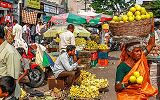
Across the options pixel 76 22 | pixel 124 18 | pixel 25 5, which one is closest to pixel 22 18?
pixel 25 5

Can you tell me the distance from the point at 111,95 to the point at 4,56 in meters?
5.39

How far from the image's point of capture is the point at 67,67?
9.68 m

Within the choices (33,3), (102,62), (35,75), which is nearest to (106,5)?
(33,3)

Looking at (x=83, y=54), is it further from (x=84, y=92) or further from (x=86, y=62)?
(x=84, y=92)

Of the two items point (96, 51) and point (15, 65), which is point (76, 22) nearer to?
point (96, 51)

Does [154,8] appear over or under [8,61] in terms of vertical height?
over

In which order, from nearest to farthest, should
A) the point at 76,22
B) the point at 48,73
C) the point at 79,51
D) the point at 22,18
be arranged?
the point at 48,73 → the point at 79,51 → the point at 76,22 → the point at 22,18

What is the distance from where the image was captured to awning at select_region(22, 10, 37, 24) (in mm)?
26506

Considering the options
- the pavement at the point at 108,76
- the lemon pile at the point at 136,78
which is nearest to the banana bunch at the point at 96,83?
the pavement at the point at 108,76

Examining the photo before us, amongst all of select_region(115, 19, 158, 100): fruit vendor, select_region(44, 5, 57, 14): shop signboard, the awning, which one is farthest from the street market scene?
select_region(44, 5, 57, 14): shop signboard

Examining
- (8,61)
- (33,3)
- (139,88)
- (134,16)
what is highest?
(33,3)

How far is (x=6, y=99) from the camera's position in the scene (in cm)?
410

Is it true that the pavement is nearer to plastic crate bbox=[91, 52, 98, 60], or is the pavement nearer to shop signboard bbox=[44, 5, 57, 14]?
plastic crate bbox=[91, 52, 98, 60]

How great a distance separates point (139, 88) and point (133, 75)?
0.20 m
